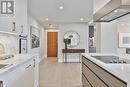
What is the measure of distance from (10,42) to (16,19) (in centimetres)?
72

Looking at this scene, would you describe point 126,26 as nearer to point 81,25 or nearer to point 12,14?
point 12,14

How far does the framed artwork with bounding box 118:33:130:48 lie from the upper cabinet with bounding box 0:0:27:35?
250 centimetres

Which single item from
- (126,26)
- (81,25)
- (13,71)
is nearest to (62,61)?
(81,25)

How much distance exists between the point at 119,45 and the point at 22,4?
2.81 meters

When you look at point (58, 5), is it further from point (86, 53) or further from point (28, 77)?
point (28, 77)

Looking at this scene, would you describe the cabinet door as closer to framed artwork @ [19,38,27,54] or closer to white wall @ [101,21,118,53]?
framed artwork @ [19,38,27,54]

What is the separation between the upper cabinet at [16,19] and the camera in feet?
15.0

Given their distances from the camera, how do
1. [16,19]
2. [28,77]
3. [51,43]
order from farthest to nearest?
1. [51,43]
2. [16,19]
3. [28,77]

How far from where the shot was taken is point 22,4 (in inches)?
203

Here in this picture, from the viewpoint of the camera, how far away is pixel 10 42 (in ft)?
14.9

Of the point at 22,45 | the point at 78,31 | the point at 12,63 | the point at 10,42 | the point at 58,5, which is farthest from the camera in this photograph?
the point at 78,31

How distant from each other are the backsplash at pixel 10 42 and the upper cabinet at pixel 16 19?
21cm

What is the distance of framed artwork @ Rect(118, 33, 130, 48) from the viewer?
448 cm

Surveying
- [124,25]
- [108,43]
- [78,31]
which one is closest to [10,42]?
[124,25]
